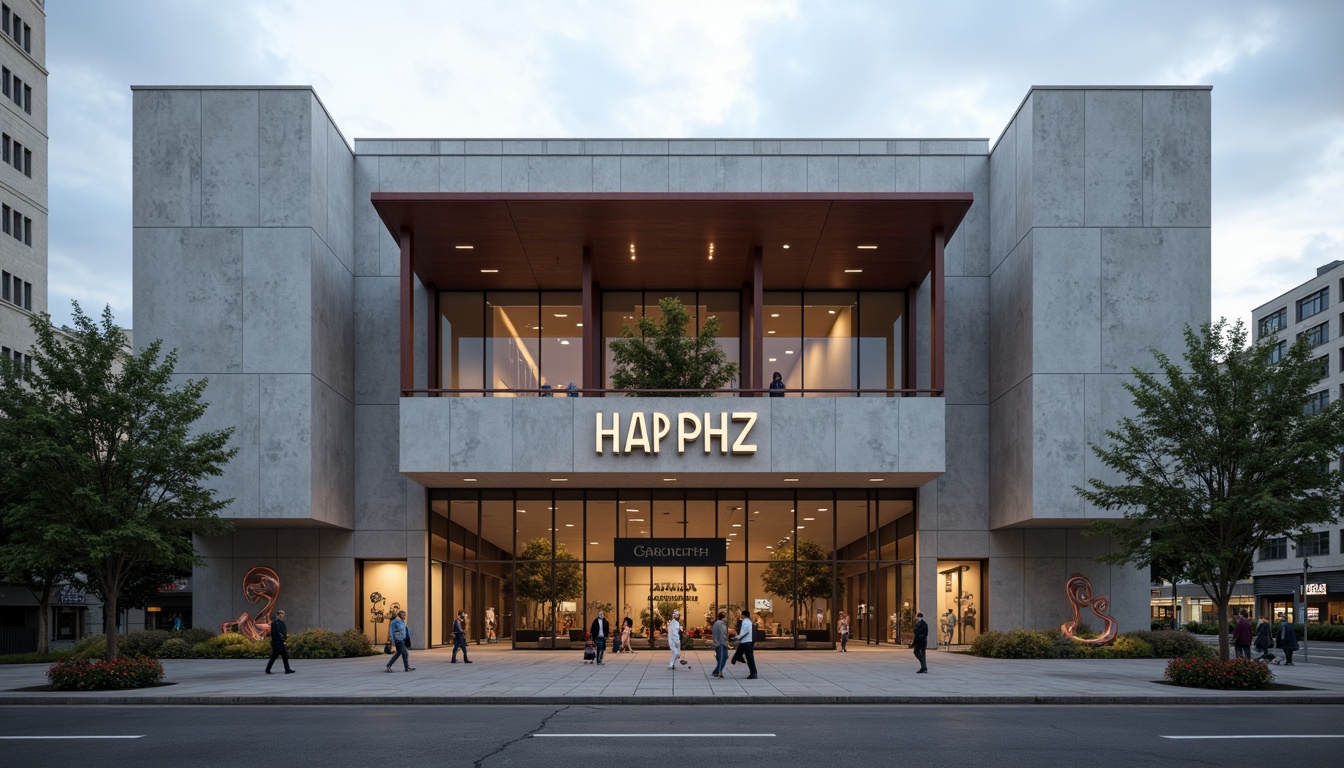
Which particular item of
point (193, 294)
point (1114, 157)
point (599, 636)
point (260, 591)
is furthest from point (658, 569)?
point (1114, 157)

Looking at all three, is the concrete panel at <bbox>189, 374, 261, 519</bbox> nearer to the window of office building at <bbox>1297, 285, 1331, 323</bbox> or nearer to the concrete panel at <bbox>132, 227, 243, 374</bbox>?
the concrete panel at <bbox>132, 227, 243, 374</bbox>

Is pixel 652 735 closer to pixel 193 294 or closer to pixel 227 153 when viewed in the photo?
pixel 193 294

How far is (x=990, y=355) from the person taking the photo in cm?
3650

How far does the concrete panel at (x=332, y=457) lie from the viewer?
32156 millimetres

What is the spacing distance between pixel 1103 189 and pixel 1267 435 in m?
10.3

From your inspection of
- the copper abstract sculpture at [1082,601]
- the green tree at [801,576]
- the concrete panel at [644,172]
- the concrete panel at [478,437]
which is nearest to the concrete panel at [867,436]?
the green tree at [801,576]

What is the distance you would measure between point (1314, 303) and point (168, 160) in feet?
263

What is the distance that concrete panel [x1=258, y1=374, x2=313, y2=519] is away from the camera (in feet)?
103

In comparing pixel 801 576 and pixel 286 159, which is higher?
pixel 286 159

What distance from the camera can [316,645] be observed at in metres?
32.1

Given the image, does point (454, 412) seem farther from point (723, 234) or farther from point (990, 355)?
point (990, 355)

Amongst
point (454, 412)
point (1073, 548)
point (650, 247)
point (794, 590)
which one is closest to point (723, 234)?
point (650, 247)

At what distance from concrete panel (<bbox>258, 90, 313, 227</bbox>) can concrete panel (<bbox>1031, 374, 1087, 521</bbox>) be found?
21.8 metres

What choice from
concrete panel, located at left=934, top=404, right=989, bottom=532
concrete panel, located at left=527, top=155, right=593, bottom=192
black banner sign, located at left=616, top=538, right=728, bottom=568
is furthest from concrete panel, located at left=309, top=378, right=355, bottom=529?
concrete panel, located at left=934, top=404, right=989, bottom=532
